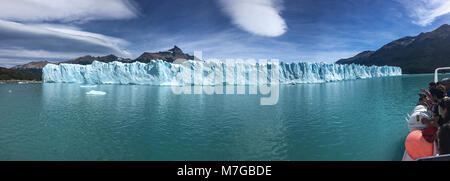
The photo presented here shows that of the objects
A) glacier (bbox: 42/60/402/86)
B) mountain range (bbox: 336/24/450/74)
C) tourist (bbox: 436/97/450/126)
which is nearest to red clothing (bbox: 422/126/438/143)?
tourist (bbox: 436/97/450/126)

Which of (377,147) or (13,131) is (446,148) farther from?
(13,131)

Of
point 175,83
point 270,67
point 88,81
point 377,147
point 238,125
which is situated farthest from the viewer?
point 88,81

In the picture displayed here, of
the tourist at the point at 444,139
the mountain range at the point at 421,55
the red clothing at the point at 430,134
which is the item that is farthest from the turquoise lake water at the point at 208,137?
the mountain range at the point at 421,55

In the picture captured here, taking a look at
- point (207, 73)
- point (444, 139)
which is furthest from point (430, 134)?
point (207, 73)

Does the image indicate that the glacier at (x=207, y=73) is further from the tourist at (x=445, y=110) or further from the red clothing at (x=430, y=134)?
the tourist at (x=445, y=110)

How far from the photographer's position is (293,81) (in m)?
53.4

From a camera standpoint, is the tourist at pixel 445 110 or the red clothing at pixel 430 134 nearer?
the tourist at pixel 445 110

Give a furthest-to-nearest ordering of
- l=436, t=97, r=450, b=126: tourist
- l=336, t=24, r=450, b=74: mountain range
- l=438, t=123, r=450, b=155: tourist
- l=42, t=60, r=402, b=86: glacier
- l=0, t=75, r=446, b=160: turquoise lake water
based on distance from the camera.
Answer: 1. l=336, t=24, r=450, b=74: mountain range
2. l=42, t=60, r=402, b=86: glacier
3. l=0, t=75, r=446, b=160: turquoise lake water
4. l=436, t=97, r=450, b=126: tourist
5. l=438, t=123, r=450, b=155: tourist

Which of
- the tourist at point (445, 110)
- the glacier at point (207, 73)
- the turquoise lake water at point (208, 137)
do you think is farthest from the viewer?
the glacier at point (207, 73)

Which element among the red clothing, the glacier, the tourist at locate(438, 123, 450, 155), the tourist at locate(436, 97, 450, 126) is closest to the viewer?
the tourist at locate(438, 123, 450, 155)

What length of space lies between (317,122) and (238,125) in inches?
157

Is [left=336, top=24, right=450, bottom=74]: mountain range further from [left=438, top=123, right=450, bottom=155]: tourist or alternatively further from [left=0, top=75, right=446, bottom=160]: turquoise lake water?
[left=438, top=123, right=450, bottom=155]: tourist

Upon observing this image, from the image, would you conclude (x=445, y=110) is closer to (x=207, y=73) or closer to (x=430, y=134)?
(x=430, y=134)
